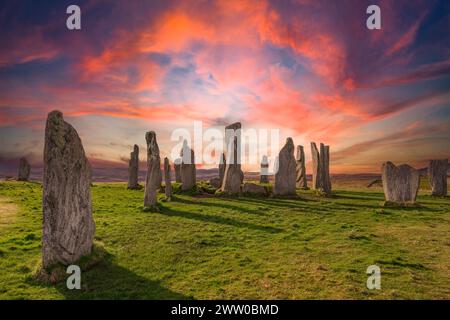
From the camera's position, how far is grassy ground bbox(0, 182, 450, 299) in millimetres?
9117

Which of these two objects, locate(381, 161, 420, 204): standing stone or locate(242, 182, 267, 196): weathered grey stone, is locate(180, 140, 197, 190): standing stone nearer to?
locate(242, 182, 267, 196): weathered grey stone

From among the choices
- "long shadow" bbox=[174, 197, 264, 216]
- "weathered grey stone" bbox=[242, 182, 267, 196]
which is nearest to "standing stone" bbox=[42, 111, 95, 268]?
"long shadow" bbox=[174, 197, 264, 216]

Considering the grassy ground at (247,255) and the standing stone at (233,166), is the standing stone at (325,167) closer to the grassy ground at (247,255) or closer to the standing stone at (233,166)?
the standing stone at (233,166)

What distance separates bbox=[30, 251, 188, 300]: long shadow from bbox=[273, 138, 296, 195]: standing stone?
21991 millimetres

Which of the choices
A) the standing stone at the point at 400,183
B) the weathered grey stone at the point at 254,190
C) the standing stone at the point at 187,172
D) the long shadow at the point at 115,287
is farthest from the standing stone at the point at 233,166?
the long shadow at the point at 115,287

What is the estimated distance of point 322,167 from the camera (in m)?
35.3

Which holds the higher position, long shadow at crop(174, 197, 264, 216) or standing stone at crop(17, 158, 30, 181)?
standing stone at crop(17, 158, 30, 181)

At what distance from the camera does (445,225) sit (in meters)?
17.8

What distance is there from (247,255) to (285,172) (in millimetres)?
19396

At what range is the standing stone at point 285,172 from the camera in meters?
30.7

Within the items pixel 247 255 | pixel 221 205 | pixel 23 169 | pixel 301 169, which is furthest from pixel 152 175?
pixel 23 169

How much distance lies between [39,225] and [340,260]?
16.1 m
